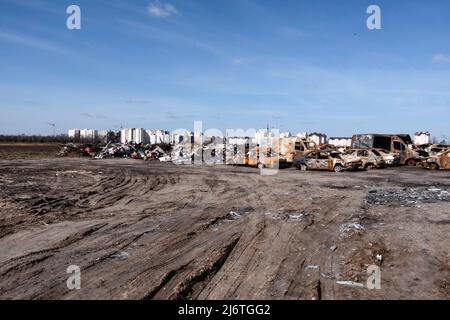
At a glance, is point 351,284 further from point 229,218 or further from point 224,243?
point 229,218

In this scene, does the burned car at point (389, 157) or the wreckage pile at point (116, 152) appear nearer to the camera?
the burned car at point (389, 157)

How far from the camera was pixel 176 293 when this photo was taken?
5.79m

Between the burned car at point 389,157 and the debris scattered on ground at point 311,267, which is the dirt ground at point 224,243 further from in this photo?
the burned car at point 389,157

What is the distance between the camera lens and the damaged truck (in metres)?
29.1

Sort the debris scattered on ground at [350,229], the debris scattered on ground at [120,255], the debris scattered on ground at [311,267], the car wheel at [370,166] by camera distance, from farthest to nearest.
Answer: the car wheel at [370,166] → the debris scattered on ground at [350,229] → the debris scattered on ground at [120,255] → the debris scattered on ground at [311,267]

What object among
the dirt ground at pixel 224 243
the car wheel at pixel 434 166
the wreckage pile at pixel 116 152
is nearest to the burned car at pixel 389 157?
the car wheel at pixel 434 166

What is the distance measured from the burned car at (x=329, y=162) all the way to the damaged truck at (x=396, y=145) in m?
4.97

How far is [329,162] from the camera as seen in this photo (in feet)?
84.2

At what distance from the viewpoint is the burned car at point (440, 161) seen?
25953 millimetres

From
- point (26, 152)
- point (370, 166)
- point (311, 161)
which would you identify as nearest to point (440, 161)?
point (370, 166)

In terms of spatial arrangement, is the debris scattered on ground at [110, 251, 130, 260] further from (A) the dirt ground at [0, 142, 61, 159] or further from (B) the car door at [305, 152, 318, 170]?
(A) the dirt ground at [0, 142, 61, 159]

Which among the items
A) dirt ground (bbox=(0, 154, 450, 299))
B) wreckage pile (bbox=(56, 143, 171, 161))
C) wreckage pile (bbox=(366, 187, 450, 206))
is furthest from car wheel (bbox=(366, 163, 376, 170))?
wreckage pile (bbox=(56, 143, 171, 161))

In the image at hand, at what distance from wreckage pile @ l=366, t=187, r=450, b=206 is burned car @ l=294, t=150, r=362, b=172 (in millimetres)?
8283
